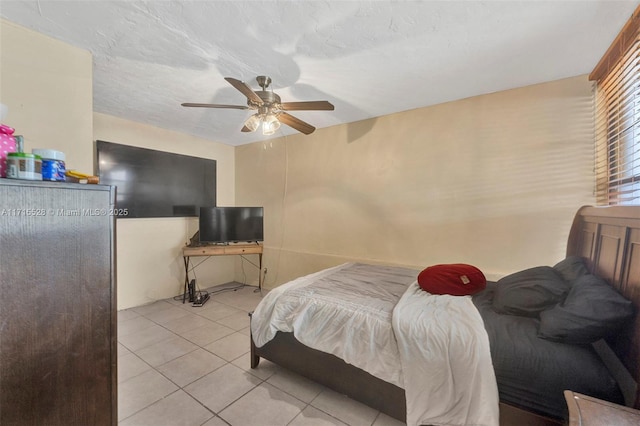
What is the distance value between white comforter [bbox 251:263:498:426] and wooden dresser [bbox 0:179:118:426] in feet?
3.39

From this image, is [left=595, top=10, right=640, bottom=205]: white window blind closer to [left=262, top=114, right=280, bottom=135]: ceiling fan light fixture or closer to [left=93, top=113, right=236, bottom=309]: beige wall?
[left=262, top=114, right=280, bottom=135]: ceiling fan light fixture

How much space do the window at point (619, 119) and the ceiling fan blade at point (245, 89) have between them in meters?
2.33

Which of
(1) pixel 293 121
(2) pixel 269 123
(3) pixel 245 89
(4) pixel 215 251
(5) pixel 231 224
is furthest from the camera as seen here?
(5) pixel 231 224

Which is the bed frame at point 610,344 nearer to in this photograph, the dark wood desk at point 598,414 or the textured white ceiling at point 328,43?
the dark wood desk at point 598,414

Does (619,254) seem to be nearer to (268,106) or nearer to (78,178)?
(268,106)

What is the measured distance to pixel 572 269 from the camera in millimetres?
1684

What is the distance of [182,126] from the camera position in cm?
344

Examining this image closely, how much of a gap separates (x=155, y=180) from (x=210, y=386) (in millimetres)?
2818

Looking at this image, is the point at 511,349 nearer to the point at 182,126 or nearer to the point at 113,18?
the point at 113,18

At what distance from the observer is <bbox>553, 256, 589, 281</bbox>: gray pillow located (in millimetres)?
1609

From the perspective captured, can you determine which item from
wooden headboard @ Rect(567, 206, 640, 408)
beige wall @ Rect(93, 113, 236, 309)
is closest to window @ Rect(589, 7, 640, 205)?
wooden headboard @ Rect(567, 206, 640, 408)

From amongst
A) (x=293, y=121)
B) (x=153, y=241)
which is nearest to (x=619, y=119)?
(x=293, y=121)

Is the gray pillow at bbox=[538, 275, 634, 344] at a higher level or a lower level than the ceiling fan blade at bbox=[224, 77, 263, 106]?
lower

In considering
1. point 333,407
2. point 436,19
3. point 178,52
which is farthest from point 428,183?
point 178,52
